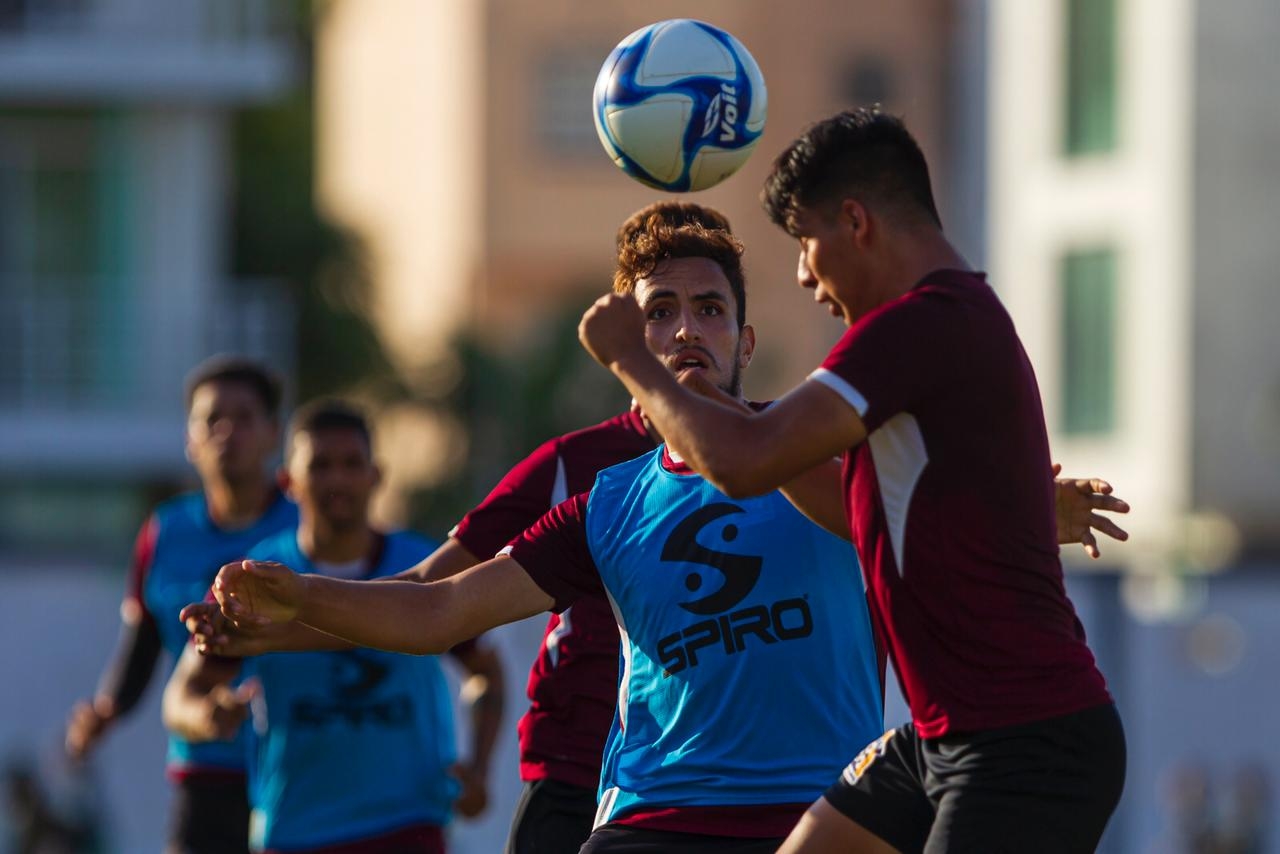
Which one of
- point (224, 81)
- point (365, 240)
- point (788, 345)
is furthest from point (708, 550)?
point (788, 345)

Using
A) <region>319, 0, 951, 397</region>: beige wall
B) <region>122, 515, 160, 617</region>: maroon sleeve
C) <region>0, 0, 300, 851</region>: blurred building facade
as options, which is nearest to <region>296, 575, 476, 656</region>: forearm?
<region>122, 515, 160, 617</region>: maroon sleeve

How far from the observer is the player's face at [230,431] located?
9.49 m

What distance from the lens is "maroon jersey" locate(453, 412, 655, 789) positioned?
6.91 m

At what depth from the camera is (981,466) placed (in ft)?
16.5

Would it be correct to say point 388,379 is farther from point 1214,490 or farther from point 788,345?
point 788,345

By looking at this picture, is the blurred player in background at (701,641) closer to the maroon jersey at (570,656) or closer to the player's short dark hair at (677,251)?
the player's short dark hair at (677,251)

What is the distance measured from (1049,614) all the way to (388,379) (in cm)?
2498

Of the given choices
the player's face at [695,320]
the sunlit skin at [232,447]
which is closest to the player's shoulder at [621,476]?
the player's face at [695,320]

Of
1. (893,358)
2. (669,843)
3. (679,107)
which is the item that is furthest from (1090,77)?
(893,358)

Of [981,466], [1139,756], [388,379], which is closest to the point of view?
[981,466]

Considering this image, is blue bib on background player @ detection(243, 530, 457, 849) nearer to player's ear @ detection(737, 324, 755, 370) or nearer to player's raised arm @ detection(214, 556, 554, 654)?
player's ear @ detection(737, 324, 755, 370)

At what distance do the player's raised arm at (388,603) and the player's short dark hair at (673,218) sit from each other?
104 centimetres

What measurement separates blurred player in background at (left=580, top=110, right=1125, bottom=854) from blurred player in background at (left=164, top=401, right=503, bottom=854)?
3019 millimetres

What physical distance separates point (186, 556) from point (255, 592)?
4.19 metres
